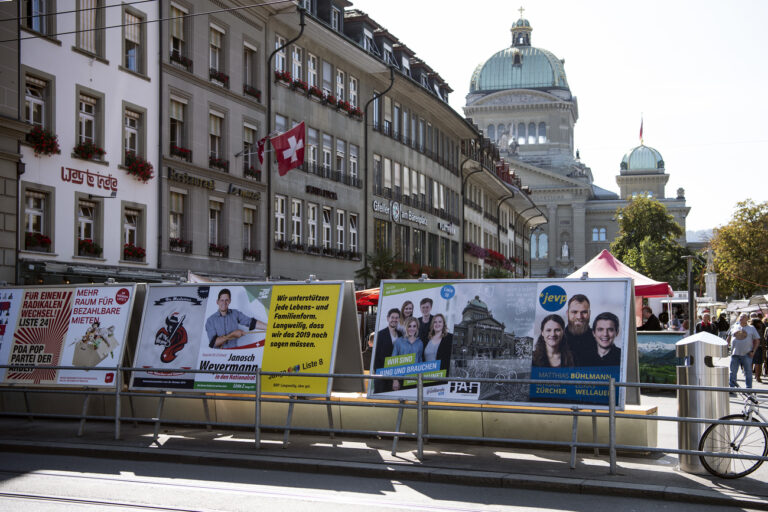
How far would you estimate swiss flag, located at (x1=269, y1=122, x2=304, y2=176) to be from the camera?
97.7ft

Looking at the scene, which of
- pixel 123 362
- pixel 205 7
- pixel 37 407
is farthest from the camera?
pixel 205 7

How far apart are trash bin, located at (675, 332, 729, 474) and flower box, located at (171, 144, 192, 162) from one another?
766 inches

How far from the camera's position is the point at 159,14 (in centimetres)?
2727

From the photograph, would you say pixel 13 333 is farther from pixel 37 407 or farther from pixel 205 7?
pixel 205 7

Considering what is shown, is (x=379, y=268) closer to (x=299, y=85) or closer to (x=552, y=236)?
(x=299, y=85)

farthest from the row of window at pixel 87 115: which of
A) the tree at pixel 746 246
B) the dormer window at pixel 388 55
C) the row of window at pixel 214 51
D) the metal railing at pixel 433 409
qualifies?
the tree at pixel 746 246

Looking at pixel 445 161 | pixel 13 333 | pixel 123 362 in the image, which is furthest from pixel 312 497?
pixel 445 161

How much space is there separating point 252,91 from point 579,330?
22433 mm

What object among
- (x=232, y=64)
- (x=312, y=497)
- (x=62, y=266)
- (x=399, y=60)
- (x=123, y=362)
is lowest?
(x=312, y=497)

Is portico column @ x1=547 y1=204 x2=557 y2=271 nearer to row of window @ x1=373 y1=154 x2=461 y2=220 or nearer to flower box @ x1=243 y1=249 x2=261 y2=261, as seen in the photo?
row of window @ x1=373 y1=154 x2=461 y2=220

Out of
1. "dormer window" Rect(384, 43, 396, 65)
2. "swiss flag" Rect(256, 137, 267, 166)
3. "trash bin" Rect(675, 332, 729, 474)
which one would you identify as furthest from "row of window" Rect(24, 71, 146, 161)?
"dormer window" Rect(384, 43, 396, 65)

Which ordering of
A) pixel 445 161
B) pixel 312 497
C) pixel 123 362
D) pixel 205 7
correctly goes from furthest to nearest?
pixel 445 161 < pixel 205 7 < pixel 123 362 < pixel 312 497

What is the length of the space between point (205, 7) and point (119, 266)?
8.95m

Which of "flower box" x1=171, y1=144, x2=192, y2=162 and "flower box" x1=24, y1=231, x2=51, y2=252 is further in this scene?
"flower box" x1=171, y1=144, x2=192, y2=162
